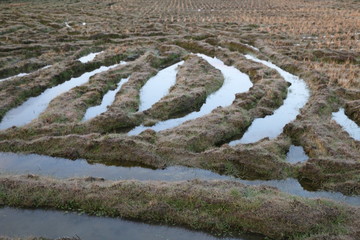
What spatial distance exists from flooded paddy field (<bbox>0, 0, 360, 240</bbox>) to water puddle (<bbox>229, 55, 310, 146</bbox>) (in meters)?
0.14

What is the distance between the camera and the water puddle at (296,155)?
730 inches

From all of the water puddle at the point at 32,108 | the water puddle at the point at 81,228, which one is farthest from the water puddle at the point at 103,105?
the water puddle at the point at 81,228

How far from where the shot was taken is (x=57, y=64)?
1409 inches

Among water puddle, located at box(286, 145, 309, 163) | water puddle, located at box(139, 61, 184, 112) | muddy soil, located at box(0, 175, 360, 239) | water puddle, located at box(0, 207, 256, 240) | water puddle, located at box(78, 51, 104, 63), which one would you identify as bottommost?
water puddle, located at box(78, 51, 104, 63)

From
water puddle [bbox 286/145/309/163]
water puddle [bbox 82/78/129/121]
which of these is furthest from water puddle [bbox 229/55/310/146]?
water puddle [bbox 82/78/129/121]

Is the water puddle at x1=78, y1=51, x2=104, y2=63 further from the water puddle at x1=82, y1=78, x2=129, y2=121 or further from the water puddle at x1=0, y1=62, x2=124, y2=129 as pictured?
the water puddle at x1=82, y1=78, x2=129, y2=121

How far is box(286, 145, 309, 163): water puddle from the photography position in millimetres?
18531

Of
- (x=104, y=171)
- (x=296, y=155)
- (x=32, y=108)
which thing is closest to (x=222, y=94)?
(x=296, y=155)

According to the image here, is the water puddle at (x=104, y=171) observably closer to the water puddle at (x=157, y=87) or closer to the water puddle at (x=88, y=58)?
the water puddle at (x=157, y=87)

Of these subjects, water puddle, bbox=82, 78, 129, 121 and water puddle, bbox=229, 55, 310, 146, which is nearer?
water puddle, bbox=229, 55, 310, 146

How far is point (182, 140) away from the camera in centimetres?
1956

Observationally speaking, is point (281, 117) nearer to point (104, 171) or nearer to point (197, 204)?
point (197, 204)

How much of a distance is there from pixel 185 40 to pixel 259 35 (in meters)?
10.7

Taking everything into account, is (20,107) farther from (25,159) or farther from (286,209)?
(286,209)
